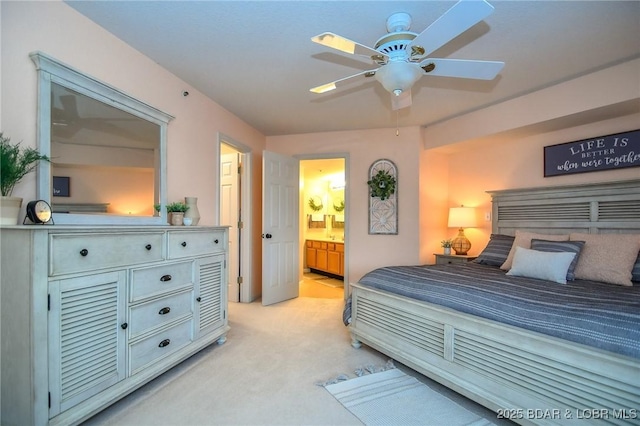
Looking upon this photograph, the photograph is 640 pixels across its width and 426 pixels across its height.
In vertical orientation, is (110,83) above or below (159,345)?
above

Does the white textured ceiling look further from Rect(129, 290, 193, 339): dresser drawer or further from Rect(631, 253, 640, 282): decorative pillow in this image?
Rect(129, 290, 193, 339): dresser drawer

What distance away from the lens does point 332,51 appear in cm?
228

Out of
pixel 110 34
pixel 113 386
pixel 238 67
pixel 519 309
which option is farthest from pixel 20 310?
pixel 519 309

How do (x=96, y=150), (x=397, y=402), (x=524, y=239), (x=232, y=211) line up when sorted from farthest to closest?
(x=232, y=211) → (x=524, y=239) → (x=96, y=150) → (x=397, y=402)

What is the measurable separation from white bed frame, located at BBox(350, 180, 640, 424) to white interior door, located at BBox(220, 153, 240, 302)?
6.68 feet

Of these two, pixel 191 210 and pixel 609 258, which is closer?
pixel 609 258

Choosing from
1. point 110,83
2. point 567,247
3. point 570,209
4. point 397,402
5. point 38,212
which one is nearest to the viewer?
point 38,212

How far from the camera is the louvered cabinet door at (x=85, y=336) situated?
1.46 metres

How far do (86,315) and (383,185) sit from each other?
11.0 ft

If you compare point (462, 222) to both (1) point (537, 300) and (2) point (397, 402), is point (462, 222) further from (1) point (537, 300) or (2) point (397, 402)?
(2) point (397, 402)

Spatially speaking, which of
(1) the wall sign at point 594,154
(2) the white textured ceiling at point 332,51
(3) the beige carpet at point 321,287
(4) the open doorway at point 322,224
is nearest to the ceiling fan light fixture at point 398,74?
(2) the white textured ceiling at point 332,51

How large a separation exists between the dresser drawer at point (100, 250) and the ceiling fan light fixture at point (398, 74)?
177 centimetres

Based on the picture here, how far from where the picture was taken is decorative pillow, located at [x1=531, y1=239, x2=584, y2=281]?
7.49 ft

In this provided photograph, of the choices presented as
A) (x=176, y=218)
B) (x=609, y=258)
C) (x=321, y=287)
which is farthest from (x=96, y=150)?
(x=321, y=287)
